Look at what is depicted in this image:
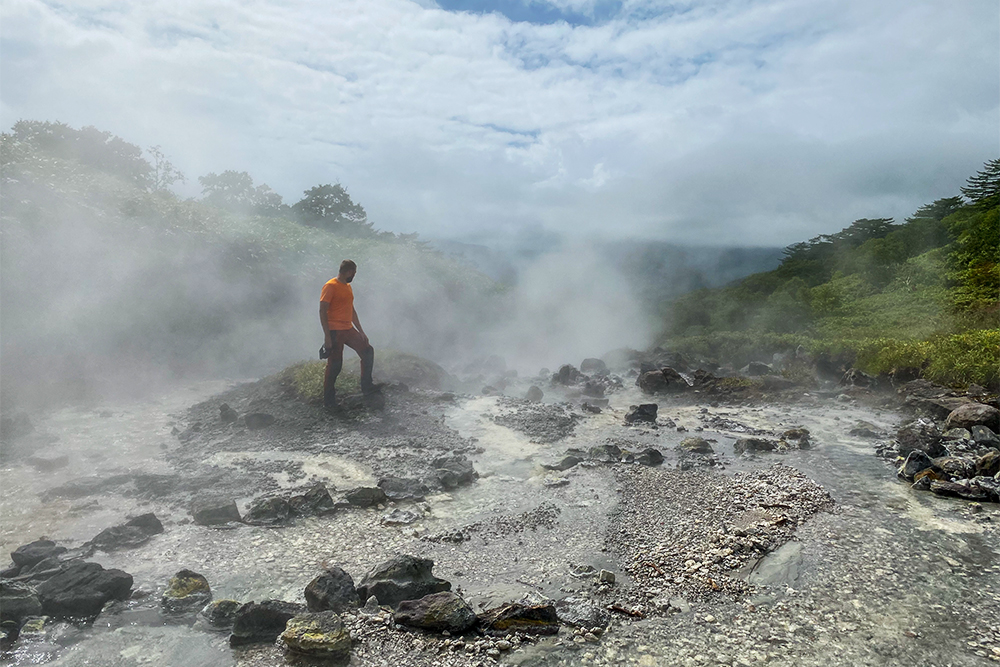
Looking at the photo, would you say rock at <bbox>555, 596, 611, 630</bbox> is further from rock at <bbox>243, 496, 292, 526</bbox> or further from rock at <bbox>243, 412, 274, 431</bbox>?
rock at <bbox>243, 412, 274, 431</bbox>

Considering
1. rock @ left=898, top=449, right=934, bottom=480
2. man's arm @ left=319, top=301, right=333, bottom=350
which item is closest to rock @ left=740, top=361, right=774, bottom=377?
rock @ left=898, top=449, right=934, bottom=480

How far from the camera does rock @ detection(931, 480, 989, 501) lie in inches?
225

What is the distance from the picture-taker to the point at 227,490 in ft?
20.5

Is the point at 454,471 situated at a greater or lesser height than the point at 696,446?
lesser

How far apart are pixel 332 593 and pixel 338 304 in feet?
18.4

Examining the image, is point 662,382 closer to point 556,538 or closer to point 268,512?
point 556,538

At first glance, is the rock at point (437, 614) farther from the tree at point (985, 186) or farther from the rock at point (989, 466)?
the tree at point (985, 186)

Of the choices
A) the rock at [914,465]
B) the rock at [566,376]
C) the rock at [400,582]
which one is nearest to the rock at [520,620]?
the rock at [400,582]

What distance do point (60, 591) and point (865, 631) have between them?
17.2 ft

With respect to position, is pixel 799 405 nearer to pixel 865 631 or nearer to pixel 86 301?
pixel 865 631

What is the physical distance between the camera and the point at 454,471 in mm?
6727

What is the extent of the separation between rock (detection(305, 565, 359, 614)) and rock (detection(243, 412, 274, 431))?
547cm

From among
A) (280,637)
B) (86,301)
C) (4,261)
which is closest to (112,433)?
(86,301)

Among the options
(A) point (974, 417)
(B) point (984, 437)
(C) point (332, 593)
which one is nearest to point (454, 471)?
(C) point (332, 593)
